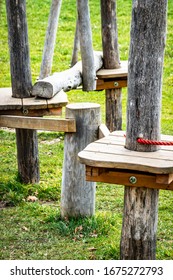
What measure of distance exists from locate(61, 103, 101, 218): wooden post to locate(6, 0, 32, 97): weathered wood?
3.46 ft

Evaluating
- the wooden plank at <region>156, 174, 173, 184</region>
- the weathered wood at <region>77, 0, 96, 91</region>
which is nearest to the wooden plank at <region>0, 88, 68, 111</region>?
the weathered wood at <region>77, 0, 96, 91</region>

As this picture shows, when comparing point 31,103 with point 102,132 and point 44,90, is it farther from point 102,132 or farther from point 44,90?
point 102,132

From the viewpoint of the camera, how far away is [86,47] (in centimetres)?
800

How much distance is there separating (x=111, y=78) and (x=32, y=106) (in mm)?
2363

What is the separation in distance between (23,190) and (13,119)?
109 centimetres

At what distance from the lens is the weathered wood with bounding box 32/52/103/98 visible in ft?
22.8

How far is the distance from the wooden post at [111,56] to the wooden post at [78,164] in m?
2.88

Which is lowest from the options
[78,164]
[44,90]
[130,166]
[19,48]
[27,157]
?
[27,157]

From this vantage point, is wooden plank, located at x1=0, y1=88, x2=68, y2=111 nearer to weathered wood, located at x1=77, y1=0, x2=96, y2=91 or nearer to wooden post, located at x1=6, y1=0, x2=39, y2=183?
wooden post, located at x1=6, y1=0, x2=39, y2=183

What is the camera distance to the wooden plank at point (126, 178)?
4.77m

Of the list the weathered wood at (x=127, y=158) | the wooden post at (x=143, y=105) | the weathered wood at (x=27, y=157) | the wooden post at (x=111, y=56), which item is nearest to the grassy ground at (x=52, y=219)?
the weathered wood at (x=27, y=157)

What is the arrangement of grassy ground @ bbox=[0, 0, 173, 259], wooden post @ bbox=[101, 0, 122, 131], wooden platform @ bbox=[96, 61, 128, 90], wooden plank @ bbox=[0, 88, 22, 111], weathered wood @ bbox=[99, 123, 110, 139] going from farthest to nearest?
1. wooden post @ bbox=[101, 0, 122, 131]
2. wooden platform @ bbox=[96, 61, 128, 90]
3. wooden plank @ bbox=[0, 88, 22, 111]
4. weathered wood @ bbox=[99, 123, 110, 139]
5. grassy ground @ bbox=[0, 0, 173, 259]

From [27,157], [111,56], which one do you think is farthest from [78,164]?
[111,56]

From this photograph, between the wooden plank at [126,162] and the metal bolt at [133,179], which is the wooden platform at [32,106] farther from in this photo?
the metal bolt at [133,179]
